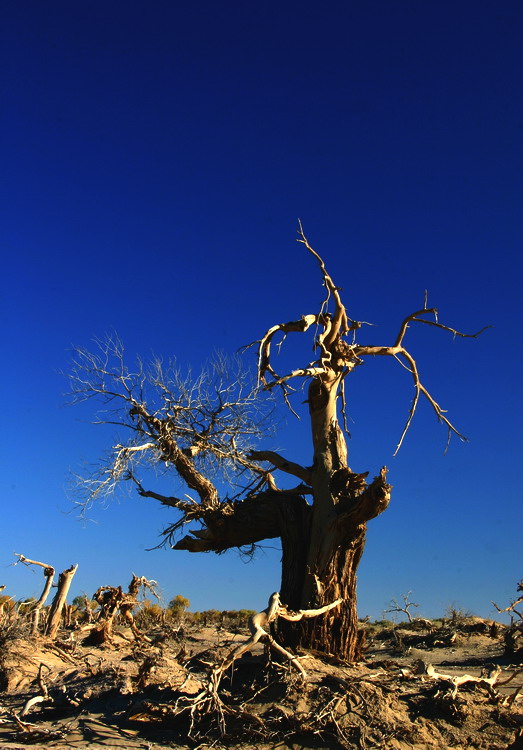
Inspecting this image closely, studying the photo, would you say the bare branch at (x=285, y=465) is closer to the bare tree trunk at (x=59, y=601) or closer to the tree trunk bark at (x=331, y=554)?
the tree trunk bark at (x=331, y=554)

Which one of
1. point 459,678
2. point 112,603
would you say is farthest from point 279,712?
point 112,603

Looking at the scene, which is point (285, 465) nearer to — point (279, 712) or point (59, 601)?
point (279, 712)

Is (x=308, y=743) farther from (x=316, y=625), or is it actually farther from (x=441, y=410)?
(x=441, y=410)

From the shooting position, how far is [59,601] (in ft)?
47.3

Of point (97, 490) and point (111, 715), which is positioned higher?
point (97, 490)

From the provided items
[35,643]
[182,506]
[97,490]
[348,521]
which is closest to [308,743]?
[348,521]

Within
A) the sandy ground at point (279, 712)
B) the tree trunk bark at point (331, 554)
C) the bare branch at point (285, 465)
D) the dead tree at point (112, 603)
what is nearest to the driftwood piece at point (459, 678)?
the sandy ground at point (279, 712)

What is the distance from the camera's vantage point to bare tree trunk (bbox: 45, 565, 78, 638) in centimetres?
1386

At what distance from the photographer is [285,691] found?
6410mm

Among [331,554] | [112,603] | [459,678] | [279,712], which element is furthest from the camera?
[112,603]

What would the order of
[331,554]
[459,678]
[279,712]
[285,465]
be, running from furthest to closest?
[285,465]
[331,554]
[459,678]
[279,712]

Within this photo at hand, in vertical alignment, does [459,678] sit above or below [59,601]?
below

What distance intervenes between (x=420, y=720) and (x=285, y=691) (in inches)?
56.1

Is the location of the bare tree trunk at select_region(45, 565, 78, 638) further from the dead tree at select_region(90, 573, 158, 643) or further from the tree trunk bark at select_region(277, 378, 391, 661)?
the tree trunk bark at select_region(277, 378, 391, 661)
